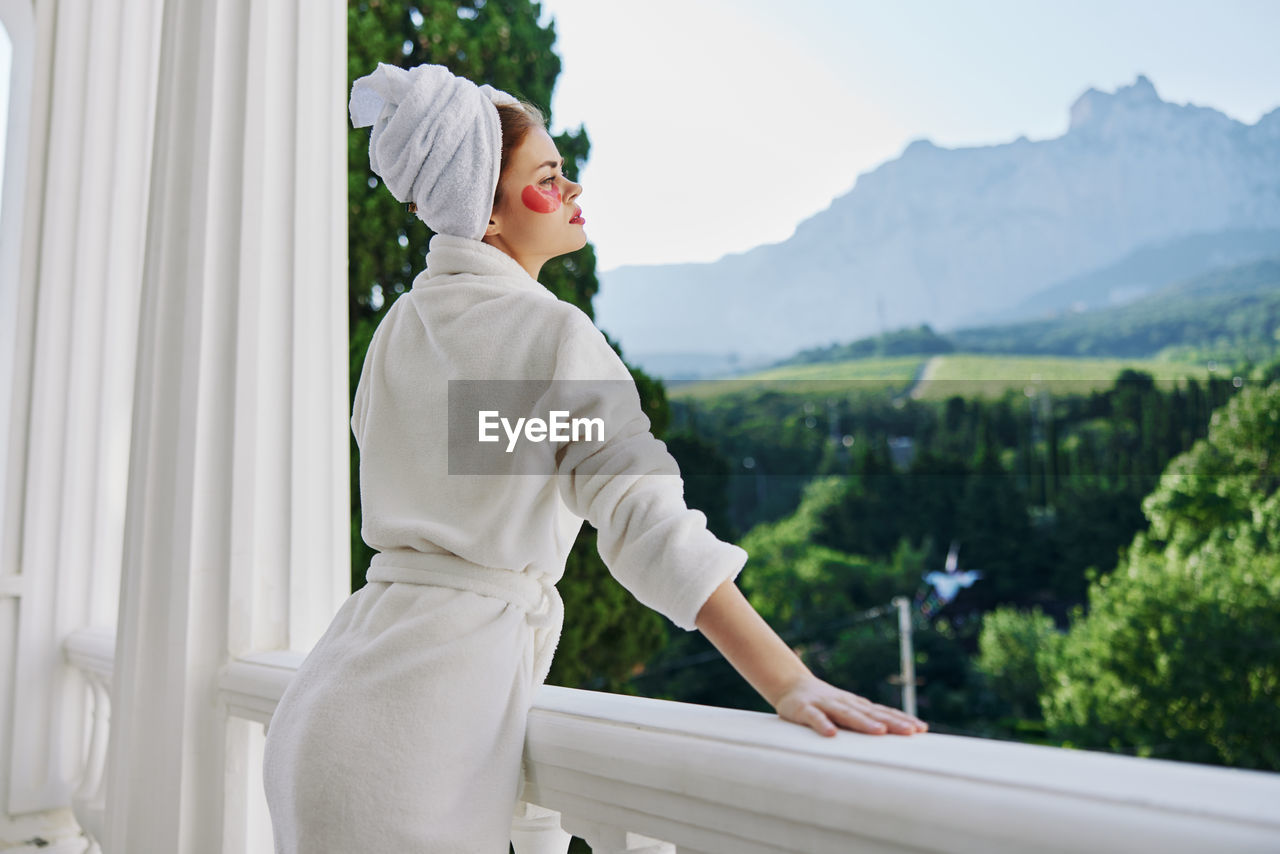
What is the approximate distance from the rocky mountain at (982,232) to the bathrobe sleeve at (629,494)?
2614 centimetres

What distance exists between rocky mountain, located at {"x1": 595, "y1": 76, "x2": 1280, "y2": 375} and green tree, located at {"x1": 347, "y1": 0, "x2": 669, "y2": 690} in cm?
2038

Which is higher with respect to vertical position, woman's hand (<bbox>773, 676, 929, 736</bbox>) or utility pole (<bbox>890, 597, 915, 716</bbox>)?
woman's hand (<bbox>773, 676, 929, 736</bbox>)

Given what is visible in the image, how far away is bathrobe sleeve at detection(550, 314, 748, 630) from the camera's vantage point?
596mm

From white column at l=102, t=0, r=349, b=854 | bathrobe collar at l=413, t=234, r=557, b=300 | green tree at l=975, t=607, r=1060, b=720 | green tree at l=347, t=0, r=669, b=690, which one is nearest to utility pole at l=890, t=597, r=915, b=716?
green tree at l=975, t=607, r=1060, b=720

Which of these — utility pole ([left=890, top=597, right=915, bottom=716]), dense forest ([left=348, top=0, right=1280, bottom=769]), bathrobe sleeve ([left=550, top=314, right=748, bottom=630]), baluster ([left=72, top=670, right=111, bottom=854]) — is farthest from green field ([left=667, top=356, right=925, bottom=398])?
bathrobe sleeve ([left=550, top=314, right=748, bottom=630])

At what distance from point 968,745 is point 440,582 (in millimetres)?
377

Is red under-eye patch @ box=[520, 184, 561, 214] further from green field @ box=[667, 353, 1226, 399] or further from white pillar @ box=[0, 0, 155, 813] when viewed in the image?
green field @ box=[667, 353, 1226, 399]

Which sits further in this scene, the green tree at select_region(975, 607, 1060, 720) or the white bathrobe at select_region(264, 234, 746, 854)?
the green tree at select_region(975, 607, 1060, 720)

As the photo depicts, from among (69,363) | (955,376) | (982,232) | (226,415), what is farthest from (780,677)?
(982,232)

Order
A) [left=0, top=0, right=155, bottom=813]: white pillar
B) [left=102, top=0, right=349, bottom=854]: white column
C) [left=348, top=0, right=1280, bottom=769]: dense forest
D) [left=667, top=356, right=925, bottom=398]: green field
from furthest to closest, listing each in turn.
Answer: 1. [left=667, top=356, right=925, bottom=398]: green field
2. [left=348, top=0, right=1280, bottom=769]: dense forest
3. [left=0, top=0, right=155, bottom=813]: white pillar
4. [left=102, top=0, right=349, bottom=854]: white column

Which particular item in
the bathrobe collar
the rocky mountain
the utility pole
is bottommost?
the utility pole

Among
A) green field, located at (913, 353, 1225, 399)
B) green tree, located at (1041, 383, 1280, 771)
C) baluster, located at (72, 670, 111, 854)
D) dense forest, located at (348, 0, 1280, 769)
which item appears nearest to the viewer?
baluster, located at (72, 670, 111, 854)

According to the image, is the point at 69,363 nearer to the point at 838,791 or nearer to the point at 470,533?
the point at 470,533

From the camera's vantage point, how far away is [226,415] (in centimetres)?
114
